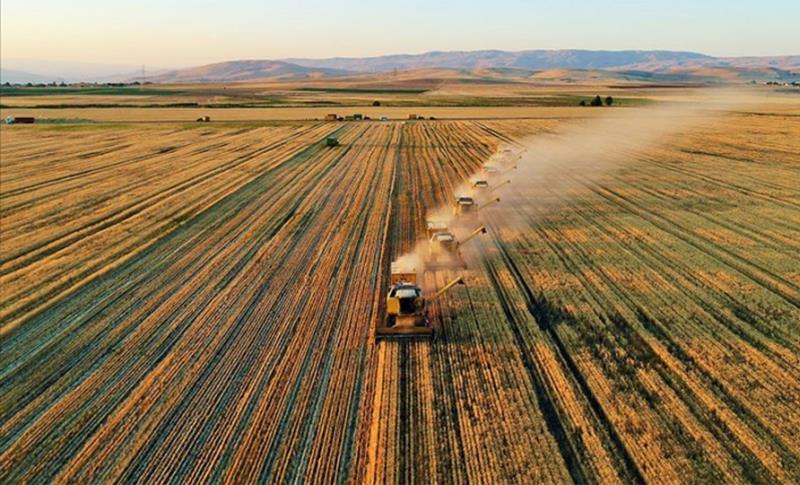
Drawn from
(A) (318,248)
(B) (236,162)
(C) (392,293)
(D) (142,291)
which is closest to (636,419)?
(C) (392,293)

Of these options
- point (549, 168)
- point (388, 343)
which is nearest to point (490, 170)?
point (549, 168)

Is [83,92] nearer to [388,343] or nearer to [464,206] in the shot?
[464,206]

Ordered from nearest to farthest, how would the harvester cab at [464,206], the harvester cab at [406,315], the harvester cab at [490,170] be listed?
1. the harvester cab at [406,315]
2. the harvester cab at [464,206]
3. the harvester cab at [490,170]

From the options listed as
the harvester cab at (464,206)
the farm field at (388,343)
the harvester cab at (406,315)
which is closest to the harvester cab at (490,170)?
the farm field at (388,343)

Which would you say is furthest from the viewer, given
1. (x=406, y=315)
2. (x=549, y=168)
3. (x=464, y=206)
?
(x=549, y=168)

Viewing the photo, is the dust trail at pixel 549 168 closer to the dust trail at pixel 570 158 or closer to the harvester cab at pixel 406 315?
the dust trail at pixel 570 158

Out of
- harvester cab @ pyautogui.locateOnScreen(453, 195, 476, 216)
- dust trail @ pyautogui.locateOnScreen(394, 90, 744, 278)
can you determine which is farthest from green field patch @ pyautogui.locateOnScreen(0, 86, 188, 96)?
harvester cab @ pyautogui.locateOnScreen(453, 195, 476, 216)

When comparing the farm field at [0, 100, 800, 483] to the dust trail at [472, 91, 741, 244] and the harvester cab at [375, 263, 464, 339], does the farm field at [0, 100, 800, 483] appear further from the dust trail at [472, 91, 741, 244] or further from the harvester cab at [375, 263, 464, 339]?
the dust trail at [472, 91, 741, 244]
